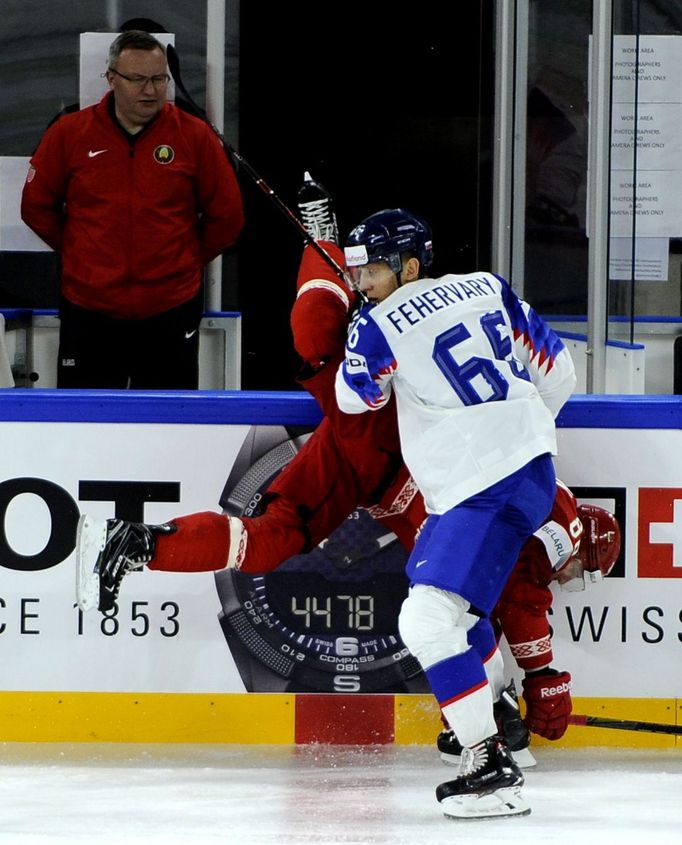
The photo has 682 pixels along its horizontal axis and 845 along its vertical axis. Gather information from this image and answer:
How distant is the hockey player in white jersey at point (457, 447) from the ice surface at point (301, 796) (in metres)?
0.12

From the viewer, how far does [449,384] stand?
9.85 feet

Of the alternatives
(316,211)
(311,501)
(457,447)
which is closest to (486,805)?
(457,447)

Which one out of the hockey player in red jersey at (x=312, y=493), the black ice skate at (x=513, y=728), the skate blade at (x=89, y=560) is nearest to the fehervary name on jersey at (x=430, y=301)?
the hockey player in red jersey at (x=312, y=493)

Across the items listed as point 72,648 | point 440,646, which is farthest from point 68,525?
point 440,646

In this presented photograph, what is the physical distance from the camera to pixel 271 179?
5.74 meters

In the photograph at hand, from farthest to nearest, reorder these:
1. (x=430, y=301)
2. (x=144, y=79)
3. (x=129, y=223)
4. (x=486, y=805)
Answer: (x=129, y=223) < (x=144, y=79) < (x=430, y=301) < (x=486, y=805)

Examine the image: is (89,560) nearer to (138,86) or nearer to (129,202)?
(129,202)

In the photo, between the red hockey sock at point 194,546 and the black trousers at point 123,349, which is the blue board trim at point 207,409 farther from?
the black trousers at point 123,349

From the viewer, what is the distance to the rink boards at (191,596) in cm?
347

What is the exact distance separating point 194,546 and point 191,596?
9.9 inches

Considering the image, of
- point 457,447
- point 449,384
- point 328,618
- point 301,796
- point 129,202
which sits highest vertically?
point 129,202

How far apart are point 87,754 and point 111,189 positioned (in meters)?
1.71

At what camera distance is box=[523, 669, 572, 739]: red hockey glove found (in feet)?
11.1

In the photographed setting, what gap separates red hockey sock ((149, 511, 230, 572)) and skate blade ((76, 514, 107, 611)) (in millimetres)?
117
